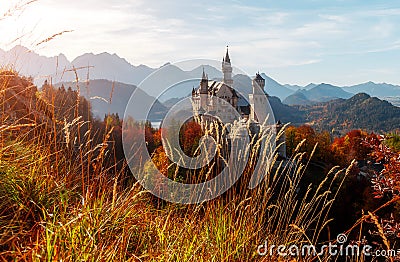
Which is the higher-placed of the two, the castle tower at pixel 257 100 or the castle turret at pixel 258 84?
the castle turret at pixel 258 84

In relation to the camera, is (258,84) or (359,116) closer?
(258,84)

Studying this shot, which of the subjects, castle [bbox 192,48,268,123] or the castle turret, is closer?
castle [bbox 192,48,268,123]

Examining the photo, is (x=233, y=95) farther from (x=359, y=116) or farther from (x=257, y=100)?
(x=359, y=116)

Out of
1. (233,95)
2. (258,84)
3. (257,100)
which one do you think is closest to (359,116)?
(258,84)

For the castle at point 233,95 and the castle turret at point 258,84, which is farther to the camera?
the castle turret at point 258,84

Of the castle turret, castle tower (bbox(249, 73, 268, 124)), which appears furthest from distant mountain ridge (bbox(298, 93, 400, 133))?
castle tower (bbox(249, 73, 268, 124))

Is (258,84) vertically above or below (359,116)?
above

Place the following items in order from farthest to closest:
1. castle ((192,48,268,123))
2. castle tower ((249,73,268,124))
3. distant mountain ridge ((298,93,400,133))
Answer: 1. distant mountain ridge ((298,93,400,133))
2. castle tower ((249,73,268,124))
3. castle ((192,48,268,123))

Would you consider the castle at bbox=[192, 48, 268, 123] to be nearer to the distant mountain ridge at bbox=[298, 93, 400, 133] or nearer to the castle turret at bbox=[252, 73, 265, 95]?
the castle turret at bbox=[252, 73, 265, 95]

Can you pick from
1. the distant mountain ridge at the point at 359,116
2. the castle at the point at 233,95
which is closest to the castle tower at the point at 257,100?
the castle at the point at 233,95

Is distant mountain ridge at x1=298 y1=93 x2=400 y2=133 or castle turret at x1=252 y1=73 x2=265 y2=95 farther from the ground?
castle turret at x1=252 y1=73 x2=265 y2=95

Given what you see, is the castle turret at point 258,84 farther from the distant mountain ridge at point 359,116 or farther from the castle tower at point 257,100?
the distant mountain ridge at point 359,116

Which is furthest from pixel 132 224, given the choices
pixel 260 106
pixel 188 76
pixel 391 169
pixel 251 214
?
pixel 260 106

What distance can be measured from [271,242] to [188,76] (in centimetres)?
575
